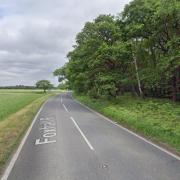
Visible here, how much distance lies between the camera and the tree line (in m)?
27.0

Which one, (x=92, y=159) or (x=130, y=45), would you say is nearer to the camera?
(x=92, y=159)

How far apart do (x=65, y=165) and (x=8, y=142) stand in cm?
400

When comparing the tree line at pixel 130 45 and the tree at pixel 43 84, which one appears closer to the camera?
the tree line at pixel 130 45

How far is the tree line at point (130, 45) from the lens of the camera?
27.0 meters

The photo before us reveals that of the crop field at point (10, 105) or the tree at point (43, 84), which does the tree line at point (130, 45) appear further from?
the tree at point (43, 84)

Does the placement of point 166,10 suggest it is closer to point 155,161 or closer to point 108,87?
point 108,87

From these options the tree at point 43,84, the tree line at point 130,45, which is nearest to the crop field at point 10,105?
the tree line at point 130,45

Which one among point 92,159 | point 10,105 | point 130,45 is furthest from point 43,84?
point 92,159

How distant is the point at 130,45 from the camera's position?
102ft

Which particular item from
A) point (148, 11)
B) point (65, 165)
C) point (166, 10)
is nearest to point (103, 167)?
point (65, 165)

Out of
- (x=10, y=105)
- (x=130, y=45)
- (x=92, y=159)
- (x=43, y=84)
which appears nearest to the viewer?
(x=92, y=159)

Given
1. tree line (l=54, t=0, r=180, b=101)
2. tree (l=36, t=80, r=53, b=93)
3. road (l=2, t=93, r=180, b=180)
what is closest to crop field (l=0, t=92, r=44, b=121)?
tree line (l=54, t=0, r=180, b=101)

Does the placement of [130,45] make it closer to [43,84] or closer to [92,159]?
[92,159]

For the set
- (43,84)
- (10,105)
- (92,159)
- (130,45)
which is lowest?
(92,159)
